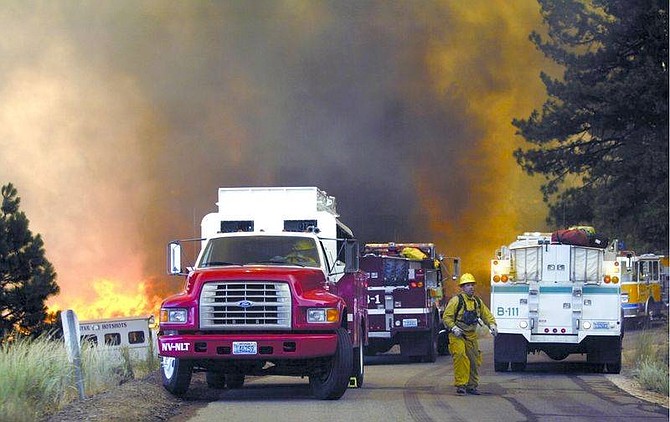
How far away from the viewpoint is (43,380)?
47.0ft

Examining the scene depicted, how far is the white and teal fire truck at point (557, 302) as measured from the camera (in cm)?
2172

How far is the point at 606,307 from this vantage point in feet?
71.2

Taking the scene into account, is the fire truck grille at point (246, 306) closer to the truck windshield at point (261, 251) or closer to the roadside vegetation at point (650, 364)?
the truck windshield at point (261, 251)

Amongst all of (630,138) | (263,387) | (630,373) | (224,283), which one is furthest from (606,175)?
(224,283)

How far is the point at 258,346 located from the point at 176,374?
1349mm

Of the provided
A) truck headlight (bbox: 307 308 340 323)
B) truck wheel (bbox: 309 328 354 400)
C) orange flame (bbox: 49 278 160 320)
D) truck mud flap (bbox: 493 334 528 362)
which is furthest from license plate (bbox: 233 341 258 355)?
orange flame (bbox: 49 278 160 320)

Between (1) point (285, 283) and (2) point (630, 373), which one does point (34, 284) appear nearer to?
(2) point (630, 373)

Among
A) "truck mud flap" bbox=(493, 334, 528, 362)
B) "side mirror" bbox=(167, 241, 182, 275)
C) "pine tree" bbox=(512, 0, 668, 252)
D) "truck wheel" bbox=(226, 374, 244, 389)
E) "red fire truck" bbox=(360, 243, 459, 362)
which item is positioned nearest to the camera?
"side mirror" bbox=(167, 241, 182, 275)

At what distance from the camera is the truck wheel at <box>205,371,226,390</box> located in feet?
58.9

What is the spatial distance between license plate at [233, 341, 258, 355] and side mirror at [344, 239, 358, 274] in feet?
7.11

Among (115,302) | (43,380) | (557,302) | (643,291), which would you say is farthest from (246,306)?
(115,302)

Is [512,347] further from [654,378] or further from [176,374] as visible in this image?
[176,374]

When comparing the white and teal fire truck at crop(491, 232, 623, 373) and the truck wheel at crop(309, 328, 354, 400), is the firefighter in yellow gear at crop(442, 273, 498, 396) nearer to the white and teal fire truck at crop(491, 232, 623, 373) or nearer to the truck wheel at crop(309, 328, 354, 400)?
the truck wheel at crop(309, 328, 354, 400)

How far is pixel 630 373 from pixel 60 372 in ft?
39.3
